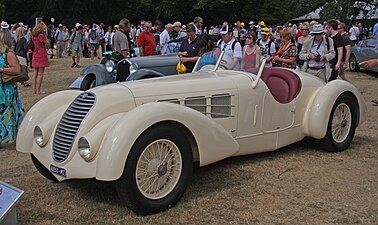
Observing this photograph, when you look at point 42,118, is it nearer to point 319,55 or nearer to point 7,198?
point 7,198

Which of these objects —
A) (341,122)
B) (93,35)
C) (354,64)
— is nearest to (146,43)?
(341,122)

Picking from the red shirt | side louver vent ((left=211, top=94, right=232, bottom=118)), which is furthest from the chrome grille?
the red shirt

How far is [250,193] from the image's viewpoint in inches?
183

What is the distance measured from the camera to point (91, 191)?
475 cm

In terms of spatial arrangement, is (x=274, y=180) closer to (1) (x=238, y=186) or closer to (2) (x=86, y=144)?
(1) (x=238, y=186)

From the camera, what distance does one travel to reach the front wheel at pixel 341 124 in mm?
6004

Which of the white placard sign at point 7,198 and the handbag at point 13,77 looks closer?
the white placard sign at point 7,198

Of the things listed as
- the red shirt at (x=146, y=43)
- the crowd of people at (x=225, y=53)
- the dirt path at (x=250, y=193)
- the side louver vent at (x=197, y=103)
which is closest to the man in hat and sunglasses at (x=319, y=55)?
the crowd of people at (x=225, y=53)

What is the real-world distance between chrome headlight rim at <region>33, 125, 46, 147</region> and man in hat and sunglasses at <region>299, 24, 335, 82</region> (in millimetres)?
4950

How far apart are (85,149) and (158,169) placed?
26.4 inches

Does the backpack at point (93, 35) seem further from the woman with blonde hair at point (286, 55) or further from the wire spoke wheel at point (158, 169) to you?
the wire spoke wheel at point (158, 169)

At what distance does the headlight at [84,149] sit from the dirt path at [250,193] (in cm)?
55

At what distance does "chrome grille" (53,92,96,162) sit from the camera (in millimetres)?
4309

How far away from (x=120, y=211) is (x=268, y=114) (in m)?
2.18
